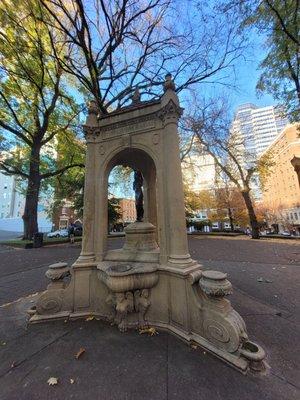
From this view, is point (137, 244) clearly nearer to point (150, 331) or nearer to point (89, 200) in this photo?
point (89, 200)

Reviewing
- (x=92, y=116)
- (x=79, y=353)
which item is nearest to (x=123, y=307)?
(x=79, y=353)

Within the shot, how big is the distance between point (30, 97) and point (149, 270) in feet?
63.5

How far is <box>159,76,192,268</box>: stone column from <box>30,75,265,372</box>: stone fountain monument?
0.02 m

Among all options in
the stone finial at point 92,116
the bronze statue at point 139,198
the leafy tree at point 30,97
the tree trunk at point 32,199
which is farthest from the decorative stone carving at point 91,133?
the tree trunk at point 32,199

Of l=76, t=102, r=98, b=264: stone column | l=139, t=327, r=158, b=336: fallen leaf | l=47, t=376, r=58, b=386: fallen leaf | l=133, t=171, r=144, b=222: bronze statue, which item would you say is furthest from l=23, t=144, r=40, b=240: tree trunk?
l=47, t=376, r=58, b=386: fallen leaf

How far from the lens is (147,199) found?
629 centimetres

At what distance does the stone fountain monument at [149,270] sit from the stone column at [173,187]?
18mm

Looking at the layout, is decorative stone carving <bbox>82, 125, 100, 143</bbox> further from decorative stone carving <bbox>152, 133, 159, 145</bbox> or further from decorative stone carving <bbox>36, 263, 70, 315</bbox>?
decorative stone carving <bbox>36, 263, 70, 315</bbox>

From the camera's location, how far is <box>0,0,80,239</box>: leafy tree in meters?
12.8

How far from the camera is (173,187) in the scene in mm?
3990

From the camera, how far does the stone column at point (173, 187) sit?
12.7ft

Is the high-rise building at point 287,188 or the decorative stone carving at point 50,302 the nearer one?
the decorative stone carving at point 50,302

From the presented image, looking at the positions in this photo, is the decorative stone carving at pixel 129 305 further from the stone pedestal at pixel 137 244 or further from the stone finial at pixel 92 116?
the stone finial at pixel 92 116

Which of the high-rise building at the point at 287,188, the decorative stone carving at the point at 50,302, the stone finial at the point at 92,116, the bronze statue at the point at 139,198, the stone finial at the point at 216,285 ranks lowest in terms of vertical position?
the decorative stone carving at the point at 50,302
